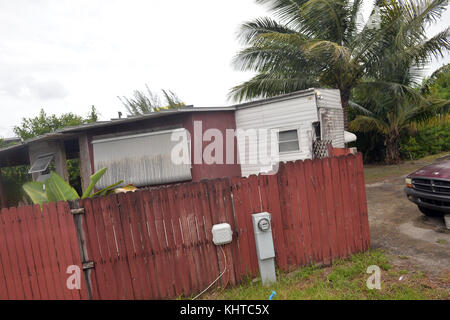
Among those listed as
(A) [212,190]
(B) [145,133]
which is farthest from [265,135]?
(A) [212,190]

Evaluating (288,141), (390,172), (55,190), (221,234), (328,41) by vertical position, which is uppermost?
(328,41)

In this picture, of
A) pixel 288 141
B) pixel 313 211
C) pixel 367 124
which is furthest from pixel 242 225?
pixel 367 124

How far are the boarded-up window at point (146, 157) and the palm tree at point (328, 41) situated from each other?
5.19m

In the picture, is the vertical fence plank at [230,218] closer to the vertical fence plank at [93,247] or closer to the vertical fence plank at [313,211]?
the vertical fence plank at [313,211]

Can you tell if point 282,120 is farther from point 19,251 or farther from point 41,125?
point 41,125

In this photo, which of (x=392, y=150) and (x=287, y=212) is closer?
(x=287, y=212)

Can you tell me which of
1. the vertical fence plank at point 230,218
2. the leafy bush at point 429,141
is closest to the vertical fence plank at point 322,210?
the vertical fence plank at point 230,218

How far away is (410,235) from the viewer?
491 centimetres

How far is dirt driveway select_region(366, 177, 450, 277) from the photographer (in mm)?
3904

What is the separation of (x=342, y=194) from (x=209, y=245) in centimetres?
224

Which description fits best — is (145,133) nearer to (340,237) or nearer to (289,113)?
(289,113)

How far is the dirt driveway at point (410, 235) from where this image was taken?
3.90 m

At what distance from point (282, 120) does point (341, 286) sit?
17.8 feet

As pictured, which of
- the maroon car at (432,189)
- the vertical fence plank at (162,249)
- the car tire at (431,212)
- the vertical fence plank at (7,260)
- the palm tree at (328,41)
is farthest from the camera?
the palm tree at (328,41)
